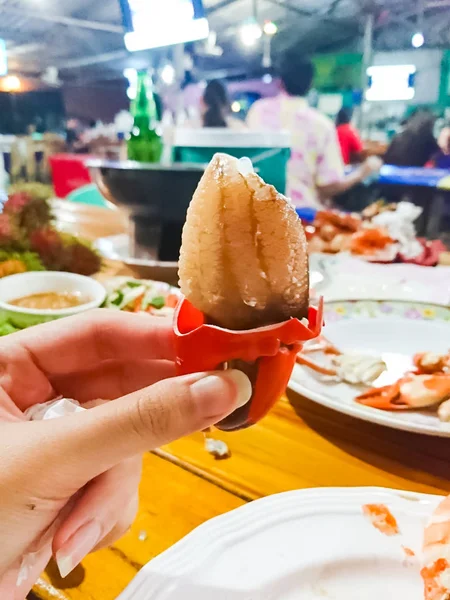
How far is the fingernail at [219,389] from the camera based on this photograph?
0.35 meters

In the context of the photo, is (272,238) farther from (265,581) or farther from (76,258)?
(76,258)

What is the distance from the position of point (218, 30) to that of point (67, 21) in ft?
6.75

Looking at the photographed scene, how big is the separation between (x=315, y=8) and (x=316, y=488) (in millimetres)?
4863

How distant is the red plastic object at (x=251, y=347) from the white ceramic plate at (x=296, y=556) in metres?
0.09

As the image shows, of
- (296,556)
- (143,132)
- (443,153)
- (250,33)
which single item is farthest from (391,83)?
(296,556)

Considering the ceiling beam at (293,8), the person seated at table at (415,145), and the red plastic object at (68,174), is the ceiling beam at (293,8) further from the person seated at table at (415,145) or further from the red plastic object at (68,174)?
the red plastic object at (68,174)

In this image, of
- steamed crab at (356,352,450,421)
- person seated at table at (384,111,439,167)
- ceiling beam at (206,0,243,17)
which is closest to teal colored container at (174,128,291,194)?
steamed crab at (356,352,450,421)

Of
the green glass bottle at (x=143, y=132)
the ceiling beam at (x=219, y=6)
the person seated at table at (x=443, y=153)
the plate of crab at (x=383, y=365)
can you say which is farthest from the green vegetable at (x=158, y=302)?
the ceiling beam at (x=219, y=6)

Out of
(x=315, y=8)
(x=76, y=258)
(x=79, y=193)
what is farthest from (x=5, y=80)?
(x=76, y=258)

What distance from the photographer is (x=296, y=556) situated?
1.29 ft

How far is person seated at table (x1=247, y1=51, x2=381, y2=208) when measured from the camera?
7.73 feet

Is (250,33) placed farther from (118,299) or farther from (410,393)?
(410,393)

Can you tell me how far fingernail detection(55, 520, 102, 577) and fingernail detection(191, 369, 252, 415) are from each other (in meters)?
0.15

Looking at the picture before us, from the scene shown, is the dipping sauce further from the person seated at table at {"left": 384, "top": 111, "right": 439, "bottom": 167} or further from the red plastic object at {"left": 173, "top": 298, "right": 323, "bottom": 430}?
the person seated at table at {"left": 384, "top": 111, "right": 439, "bottom": 167}
